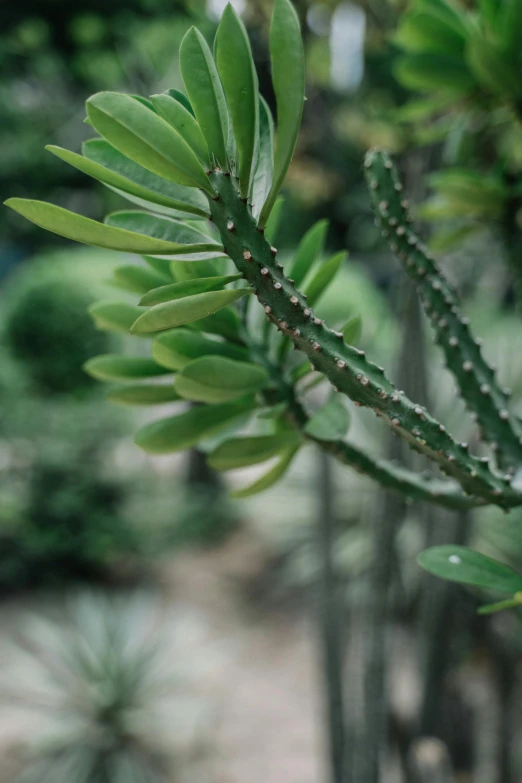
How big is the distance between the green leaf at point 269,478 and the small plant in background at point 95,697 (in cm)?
122

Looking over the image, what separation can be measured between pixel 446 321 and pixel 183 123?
15cm

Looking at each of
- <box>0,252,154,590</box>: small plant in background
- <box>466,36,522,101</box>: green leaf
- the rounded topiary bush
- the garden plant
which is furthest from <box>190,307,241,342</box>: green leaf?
the rounded topiary bush

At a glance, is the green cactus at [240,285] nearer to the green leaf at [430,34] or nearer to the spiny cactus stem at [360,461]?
the spiny cactus stem at [360,461]

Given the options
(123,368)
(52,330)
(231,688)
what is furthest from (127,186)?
(52,330)

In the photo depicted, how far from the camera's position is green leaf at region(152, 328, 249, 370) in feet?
0.77

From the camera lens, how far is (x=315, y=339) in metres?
0.20

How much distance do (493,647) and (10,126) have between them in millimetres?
2440

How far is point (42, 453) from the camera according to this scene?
1936mm

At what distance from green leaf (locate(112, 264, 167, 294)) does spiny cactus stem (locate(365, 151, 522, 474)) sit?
0.10 metres

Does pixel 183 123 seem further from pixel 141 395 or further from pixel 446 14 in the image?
pixel 446 14

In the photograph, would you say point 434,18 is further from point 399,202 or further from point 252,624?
point 252,624

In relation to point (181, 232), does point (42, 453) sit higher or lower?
higher

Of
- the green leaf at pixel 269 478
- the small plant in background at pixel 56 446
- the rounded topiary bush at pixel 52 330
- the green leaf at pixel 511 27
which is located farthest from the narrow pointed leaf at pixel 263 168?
the rounded topiary bush at pixel 52 330

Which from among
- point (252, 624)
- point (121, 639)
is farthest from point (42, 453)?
point (252, 624)
